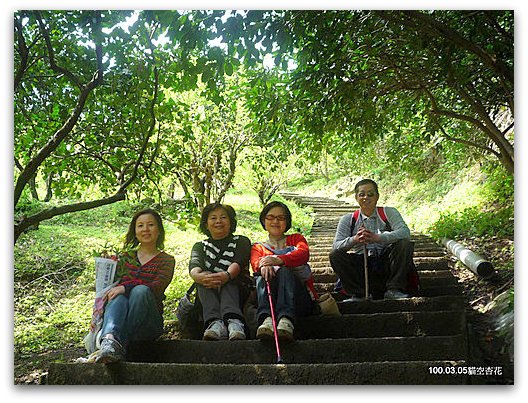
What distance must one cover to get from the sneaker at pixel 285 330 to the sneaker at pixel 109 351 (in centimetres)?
75

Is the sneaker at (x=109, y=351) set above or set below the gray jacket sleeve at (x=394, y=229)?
below

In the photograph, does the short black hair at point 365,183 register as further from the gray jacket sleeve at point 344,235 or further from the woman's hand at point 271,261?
the woman's hand at point 271,261

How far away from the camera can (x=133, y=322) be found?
245 cm

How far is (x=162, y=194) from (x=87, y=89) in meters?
0.79

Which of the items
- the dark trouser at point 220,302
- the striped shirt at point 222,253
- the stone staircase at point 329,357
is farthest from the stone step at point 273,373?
the striped shirt at point 222,253

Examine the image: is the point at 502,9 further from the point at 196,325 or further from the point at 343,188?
the point at 196,325

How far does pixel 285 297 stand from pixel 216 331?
0.39 metres

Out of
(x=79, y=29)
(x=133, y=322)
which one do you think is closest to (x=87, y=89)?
(x=79, y=29)

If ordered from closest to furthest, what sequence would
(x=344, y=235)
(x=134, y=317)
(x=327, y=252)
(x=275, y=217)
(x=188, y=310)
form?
1. (x=134, y=317)
2. (x=188, y=310)
3. (x=275, y=217)
4. (x=344, y=235)
5. (x=327, y=252)

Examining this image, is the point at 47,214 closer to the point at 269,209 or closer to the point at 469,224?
the point at 269,209

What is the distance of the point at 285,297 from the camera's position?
251cm

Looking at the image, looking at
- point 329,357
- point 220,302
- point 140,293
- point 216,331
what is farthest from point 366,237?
point 140,293

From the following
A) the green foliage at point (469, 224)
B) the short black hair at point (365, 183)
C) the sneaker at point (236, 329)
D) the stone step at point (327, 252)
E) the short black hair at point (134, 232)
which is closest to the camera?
the sneaker at point (236, 329)

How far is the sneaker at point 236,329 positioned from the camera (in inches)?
97.0
